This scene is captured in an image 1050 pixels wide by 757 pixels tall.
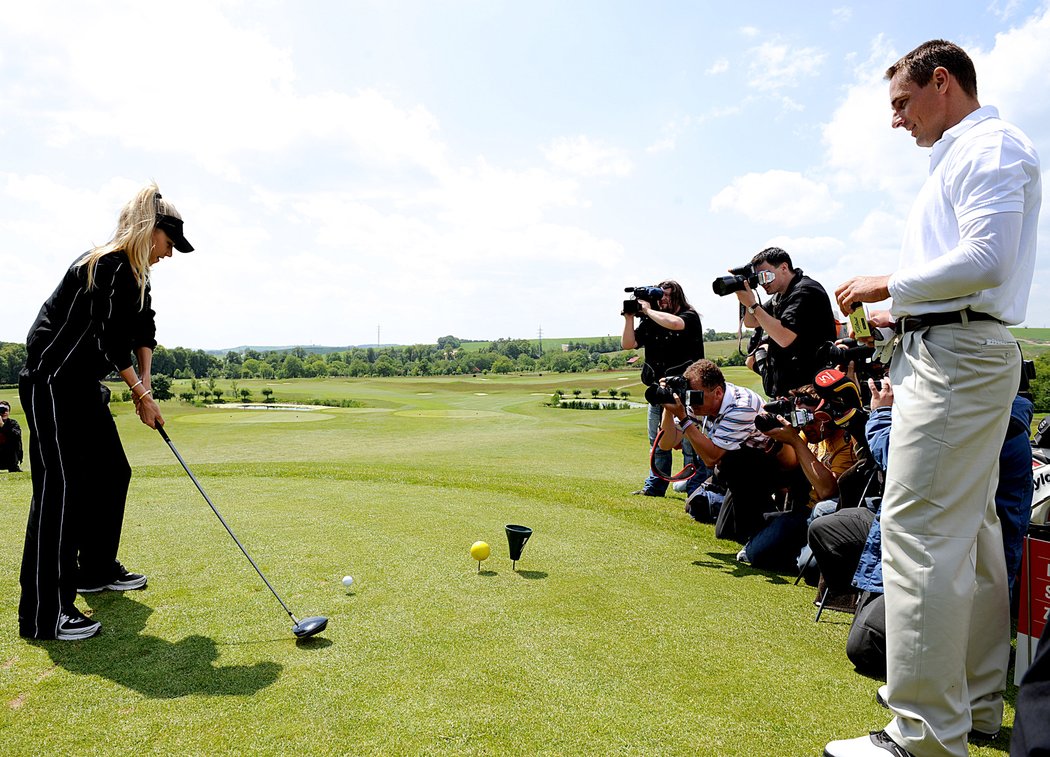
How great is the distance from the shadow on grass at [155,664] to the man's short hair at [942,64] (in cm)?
349

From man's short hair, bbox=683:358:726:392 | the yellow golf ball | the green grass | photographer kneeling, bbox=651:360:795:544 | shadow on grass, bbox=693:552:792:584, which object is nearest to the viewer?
the green grass

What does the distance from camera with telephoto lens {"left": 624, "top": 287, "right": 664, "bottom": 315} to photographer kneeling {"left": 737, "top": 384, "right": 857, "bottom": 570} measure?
2.33 m

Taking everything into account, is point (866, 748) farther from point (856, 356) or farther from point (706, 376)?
point (706, 376)

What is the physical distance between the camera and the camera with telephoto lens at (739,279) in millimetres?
5457

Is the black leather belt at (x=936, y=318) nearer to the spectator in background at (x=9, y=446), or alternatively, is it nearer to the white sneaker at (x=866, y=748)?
the white sneaker at (x=866, y=748)

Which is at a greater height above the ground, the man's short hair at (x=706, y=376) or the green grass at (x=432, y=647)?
the man's short hair at (x=706, y=376)

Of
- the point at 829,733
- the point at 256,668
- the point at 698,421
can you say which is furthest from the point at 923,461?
the point at 698,421

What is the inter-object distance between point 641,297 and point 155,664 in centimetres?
529

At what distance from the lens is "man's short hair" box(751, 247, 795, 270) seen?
5.65 m

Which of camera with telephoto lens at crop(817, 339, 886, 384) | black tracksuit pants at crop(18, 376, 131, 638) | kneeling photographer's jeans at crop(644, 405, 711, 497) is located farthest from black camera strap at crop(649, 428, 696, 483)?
black tracksuit pants at crop(18, 376, 131, 638)

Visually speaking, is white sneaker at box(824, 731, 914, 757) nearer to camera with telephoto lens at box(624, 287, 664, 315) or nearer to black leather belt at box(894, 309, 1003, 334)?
black leather belt at box(894, 309, 1003, 334)

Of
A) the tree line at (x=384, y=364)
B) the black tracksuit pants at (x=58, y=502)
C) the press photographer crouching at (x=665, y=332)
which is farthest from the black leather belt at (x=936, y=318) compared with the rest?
the tree line at (x=384, y=364)

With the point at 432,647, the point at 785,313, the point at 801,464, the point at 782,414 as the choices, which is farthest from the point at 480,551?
the point at 785,313

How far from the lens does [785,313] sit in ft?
17.9
